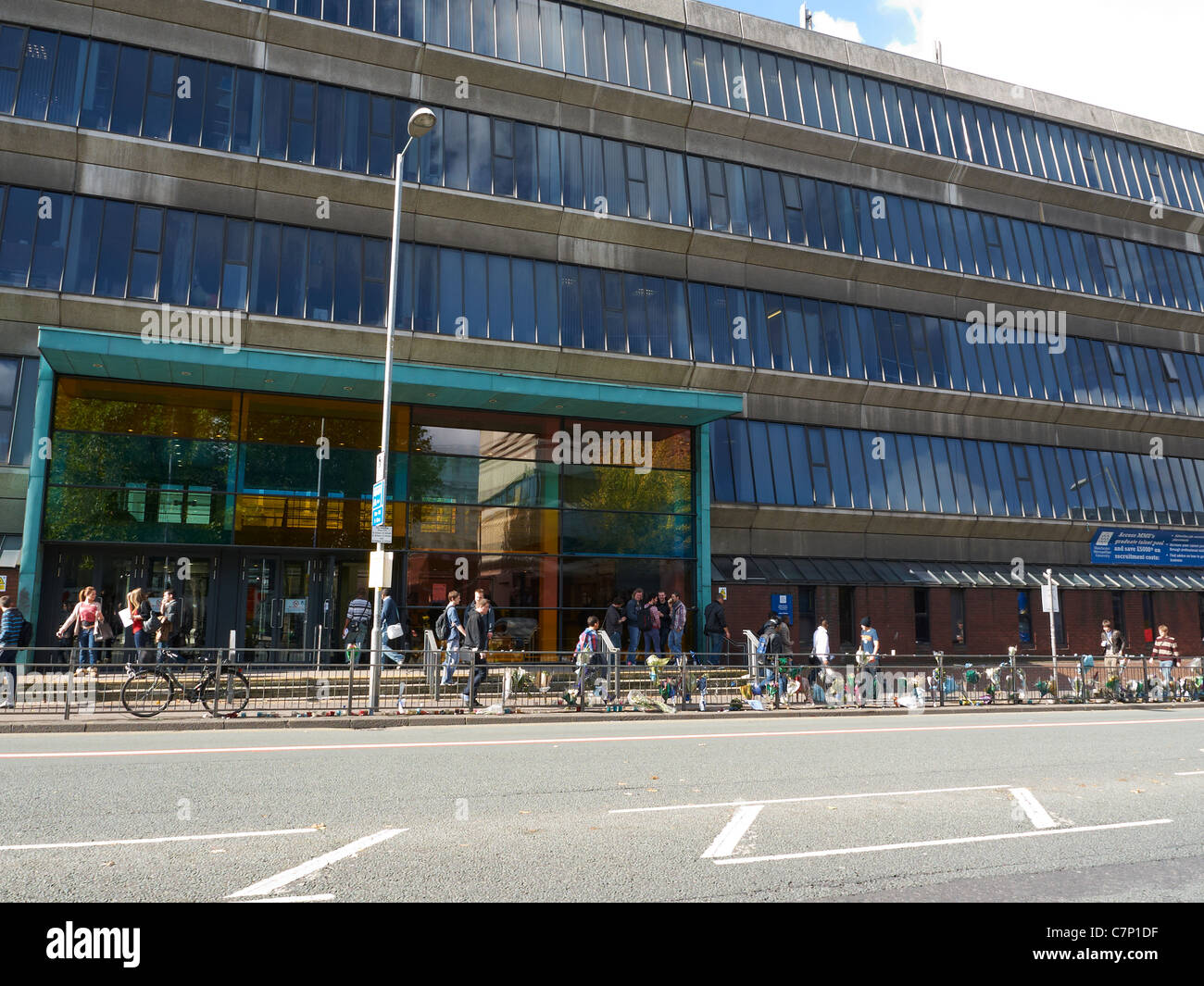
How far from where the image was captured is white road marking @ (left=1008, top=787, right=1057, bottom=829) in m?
7.62

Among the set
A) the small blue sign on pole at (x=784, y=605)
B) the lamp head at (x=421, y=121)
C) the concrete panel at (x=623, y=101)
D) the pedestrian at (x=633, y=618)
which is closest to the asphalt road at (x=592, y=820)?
the pedestrian at (x=633, y=618)

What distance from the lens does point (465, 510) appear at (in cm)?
2428

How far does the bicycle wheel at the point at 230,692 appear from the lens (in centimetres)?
1600

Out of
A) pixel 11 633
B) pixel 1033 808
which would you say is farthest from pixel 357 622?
pixel 1033 808

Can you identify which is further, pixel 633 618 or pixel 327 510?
pixel 633 618

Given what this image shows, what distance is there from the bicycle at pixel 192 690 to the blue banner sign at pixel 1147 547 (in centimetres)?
3041

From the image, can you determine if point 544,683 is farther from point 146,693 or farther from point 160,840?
point 160,840

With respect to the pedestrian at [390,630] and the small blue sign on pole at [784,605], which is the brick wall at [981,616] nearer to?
the small blue sign on pole at [784,605]

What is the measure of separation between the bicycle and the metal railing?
0.04m

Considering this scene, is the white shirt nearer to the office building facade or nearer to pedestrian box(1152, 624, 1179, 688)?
the office building facade

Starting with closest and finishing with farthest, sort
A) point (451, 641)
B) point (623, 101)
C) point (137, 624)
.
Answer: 1. point (137, 624)
2. point (451, 641)
3. point (623, 101)

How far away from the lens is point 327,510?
23.0m

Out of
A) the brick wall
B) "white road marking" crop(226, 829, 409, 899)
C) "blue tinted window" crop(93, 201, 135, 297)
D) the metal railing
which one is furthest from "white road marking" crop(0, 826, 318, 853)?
the brick wall

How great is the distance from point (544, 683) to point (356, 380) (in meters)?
8.58
